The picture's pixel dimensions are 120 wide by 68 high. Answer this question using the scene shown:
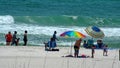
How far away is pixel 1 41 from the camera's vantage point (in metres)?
31.6

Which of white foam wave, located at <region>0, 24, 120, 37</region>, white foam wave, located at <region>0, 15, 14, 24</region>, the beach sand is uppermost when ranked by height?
white foam wave, located at <region>0, 15, 14, 24</region>

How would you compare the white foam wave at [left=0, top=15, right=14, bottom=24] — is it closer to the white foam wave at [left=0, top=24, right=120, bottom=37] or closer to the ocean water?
the ocean water

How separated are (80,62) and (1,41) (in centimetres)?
901

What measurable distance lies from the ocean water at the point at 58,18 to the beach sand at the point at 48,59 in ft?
13.9

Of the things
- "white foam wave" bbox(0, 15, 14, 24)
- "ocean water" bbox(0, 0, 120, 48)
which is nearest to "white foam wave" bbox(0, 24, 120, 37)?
"ocean water" bbox(0, 0, 120, 48)

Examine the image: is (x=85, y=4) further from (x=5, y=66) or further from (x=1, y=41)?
(x=5, y=66)

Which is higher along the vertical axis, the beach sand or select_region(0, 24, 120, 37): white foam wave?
select_region(0, 24, 120, 37): white foam wave

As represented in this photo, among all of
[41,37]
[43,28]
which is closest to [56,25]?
[43,28]

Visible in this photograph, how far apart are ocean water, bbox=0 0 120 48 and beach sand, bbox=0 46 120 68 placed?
4.23 m

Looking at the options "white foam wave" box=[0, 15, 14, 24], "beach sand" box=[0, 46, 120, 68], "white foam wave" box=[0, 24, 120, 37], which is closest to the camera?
"beach sand" box=[0, 46, 120, 68]

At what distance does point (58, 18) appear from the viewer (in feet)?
148

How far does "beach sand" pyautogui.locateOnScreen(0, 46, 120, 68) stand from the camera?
23.0m

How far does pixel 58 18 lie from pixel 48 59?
68.1 feet

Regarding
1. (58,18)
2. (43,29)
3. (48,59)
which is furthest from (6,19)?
(48,59)
